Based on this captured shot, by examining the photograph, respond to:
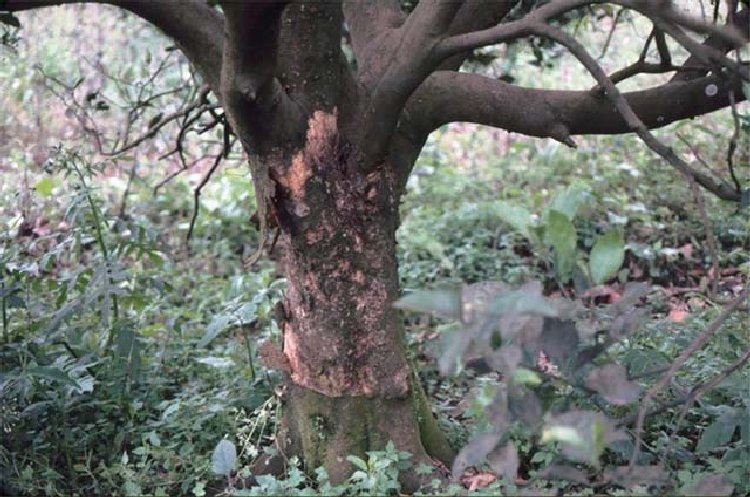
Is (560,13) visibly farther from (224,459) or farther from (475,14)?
(224,459)

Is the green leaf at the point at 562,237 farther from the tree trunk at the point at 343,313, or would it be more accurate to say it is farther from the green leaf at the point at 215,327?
the green leaf at the point at 215,327

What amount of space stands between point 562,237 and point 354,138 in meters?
0.91

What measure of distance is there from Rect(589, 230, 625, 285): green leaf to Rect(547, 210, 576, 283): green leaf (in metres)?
0.08

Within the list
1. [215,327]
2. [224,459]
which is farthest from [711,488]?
[215,327]

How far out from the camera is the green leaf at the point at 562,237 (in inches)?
64.2

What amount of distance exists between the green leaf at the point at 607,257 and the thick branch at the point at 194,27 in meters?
1.16

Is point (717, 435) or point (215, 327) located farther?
point (215, 327)

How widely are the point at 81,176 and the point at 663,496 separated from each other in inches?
89.9

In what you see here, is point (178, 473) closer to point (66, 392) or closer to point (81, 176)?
point (66, 392)

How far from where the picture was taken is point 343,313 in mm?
2475

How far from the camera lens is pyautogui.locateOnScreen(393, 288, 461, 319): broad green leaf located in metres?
1.52

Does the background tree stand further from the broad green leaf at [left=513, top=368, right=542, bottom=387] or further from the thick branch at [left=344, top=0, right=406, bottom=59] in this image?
the broad green leaf at [left=513, top=368, right=542, bottom=387]

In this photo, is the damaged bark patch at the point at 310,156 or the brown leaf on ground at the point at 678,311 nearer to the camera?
the damaged bark patch at the point at 310,156

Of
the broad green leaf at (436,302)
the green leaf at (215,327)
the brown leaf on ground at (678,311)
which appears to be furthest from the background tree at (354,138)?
the brown leaf on ground at (678,311)
